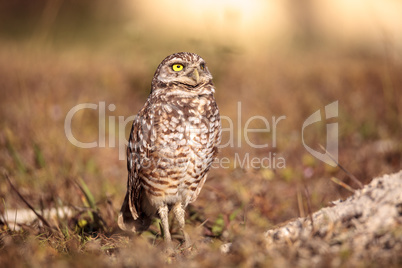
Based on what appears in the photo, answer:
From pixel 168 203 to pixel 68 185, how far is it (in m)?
1.11

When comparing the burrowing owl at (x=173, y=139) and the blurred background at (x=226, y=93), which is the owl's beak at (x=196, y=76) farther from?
the blurred background at (x=226, y=93)

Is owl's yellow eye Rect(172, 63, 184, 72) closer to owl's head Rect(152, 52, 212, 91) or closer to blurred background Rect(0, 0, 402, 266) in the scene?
owl's head Rect(152, 52, 212, 91)

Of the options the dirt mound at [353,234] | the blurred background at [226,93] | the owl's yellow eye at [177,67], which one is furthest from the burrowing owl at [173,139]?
the dirt mound at [353,234]

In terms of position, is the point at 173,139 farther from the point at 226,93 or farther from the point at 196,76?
the point at 226,93

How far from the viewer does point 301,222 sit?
209 cm

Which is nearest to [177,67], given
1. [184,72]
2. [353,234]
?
[184,72]

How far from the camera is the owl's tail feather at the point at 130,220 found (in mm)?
2859

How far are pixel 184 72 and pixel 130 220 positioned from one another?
1.20 metres

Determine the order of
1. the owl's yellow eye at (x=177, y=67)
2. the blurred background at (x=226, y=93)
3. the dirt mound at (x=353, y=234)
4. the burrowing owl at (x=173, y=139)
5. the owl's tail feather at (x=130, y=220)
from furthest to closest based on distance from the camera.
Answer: the blurred background at (x=226, y=93) < the owl's tail feather at (x=130, y=220) < the owl's yellow eye at (x=177, y=67) < the burrowing owl at (x=173, y=139) < the dirt mound at (x=353, y=234)

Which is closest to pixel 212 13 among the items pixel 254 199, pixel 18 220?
pixel 254 199

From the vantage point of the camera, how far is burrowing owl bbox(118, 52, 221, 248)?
2594 mm

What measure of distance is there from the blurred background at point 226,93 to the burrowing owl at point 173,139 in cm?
37

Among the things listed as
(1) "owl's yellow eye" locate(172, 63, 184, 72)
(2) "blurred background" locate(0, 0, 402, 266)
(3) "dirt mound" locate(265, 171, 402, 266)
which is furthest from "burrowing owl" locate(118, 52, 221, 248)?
(3) "dirt mound" locate(265, 171, 402, 266)

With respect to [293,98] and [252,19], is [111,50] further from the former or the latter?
[293,98]
